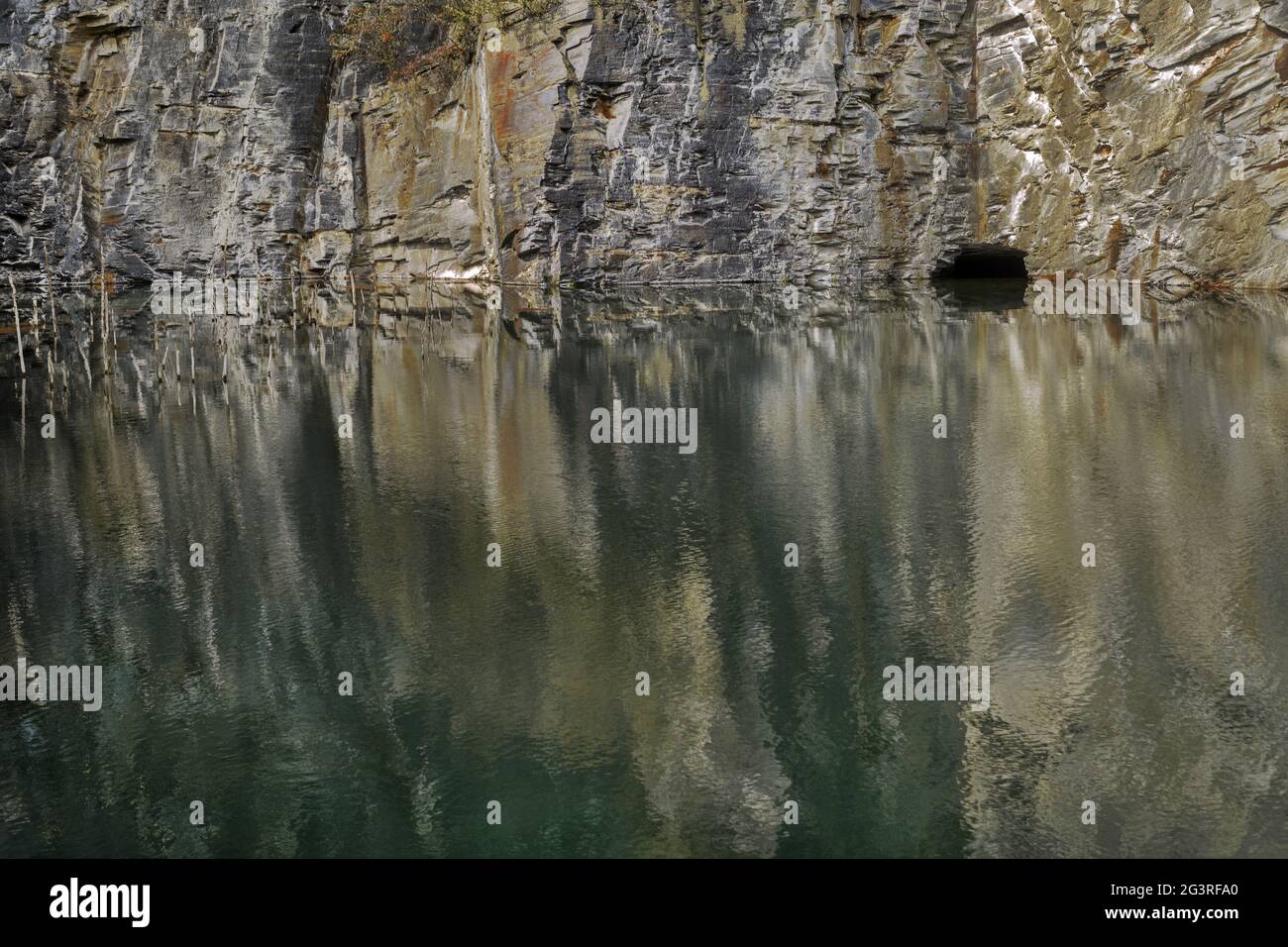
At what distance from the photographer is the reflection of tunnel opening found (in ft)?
149

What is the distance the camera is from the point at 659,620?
1155cm

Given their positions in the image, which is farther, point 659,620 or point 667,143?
point 667,143

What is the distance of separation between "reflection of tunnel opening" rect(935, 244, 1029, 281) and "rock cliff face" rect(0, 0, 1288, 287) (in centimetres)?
197

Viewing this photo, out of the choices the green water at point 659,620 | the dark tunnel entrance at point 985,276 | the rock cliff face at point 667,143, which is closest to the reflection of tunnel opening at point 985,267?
the dark tunnel entrance at point 985,276

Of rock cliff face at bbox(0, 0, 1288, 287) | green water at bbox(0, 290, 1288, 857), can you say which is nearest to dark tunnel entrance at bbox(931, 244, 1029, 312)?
rock cliff face at bbox(0, 0, 1288, 287)

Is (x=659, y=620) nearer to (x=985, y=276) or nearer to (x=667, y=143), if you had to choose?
(x=667, y=143)

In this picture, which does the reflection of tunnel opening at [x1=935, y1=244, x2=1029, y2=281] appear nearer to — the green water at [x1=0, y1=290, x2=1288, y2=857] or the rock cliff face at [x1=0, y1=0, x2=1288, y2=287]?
the rock cliff face at [x1=0, y1=0, x2=1288, y2=287]

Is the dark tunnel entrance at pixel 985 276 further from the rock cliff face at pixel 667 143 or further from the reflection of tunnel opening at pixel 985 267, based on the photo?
the rock cliff face at pixel 667 143

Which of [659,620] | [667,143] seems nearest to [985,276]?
[667,143]

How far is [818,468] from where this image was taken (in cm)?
1656

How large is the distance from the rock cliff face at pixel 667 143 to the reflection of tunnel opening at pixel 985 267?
197 centimetres

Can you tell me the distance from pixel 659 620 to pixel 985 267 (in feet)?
127
